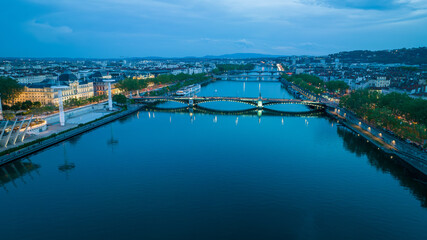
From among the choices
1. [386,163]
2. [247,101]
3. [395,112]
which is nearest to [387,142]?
[386,163]

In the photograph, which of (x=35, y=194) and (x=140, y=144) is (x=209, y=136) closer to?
(x=140, y=144)

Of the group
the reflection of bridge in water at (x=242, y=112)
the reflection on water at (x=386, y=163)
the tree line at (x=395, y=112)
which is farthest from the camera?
the reflection of bridge in water at (x=242, y=112)

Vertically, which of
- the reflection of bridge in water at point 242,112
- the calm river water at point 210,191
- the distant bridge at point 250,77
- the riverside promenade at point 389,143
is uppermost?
the distant bridge at point 250,77

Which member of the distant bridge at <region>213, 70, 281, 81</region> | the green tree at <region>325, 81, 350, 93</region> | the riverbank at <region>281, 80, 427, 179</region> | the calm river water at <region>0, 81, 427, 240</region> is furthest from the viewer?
the distant bridge at <region>213, 70, 281, 81</region>

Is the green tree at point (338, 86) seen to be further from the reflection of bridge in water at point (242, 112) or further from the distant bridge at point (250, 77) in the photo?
the distant bridge at point (250, 77)

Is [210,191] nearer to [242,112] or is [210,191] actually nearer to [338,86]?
[242,112]

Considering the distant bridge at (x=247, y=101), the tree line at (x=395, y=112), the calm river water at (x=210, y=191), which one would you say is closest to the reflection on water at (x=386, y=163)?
the calm river water at (x=210, y=191)

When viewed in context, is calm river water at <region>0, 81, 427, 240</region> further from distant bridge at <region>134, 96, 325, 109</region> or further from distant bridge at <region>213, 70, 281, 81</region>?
distant bridge at <region>213, 70, 281, 81</region>

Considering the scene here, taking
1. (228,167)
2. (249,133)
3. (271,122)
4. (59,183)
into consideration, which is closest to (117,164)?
(59,183)

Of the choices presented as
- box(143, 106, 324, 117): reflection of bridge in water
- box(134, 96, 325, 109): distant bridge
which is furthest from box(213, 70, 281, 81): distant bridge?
box(143, 106, 324, 117): reflection of bridge in water
